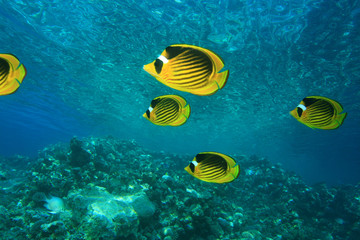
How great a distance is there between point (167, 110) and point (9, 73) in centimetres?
159

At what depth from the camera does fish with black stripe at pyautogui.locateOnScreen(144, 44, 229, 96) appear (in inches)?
55.2

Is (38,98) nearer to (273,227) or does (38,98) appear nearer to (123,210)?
(123,210)

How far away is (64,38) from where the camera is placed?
44.7ft

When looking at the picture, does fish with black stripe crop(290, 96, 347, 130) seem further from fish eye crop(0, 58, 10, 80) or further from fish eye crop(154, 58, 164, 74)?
fish eye crop(0, 58, 10, 80)

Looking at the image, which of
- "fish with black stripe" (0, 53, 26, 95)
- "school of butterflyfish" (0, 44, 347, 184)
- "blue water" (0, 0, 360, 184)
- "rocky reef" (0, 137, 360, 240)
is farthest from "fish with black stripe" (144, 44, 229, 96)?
"blue water" (0, 0, 360, 184)

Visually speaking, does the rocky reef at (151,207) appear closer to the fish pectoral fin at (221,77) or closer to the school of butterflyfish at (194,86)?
the school of butterflyfish at (194,86)

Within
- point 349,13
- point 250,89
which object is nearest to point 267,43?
point 349,13

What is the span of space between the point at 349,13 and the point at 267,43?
396 centimetres

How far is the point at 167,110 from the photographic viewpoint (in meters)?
2.21

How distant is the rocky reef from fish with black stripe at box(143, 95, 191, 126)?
371 cm

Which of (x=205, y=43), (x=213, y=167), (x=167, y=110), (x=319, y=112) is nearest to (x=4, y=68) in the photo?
(x=167, y=110)

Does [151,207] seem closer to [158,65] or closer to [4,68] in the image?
[4,68]

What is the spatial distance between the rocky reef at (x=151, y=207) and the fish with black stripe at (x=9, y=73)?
384 centimetres

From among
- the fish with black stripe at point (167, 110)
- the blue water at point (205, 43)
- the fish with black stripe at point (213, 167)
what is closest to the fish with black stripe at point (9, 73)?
the fish with black stripe at point (167, 110)
